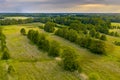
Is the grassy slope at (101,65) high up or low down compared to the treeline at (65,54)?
down

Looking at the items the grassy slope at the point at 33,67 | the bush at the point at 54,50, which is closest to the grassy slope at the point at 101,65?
the grassy slope at the point at 33,67

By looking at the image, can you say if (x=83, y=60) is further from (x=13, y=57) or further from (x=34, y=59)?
(x=13, y=57)

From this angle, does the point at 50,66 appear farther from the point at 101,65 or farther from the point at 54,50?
the point at 101,65

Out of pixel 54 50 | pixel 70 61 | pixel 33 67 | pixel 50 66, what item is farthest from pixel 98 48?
pixel 33 67

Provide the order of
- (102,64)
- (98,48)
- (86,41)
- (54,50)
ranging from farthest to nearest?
(86,41) < (98,48) < (54,50) < (102,64)

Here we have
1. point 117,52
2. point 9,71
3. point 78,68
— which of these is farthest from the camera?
point 117,52

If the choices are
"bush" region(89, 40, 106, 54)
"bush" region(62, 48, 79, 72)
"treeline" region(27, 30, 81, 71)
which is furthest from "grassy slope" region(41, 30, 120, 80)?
→ "treeline" region(27, 30, 81, 71)

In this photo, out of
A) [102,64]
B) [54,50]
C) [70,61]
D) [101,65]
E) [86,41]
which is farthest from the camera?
[86,41]

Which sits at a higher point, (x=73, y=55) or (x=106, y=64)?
(x=73, y=55)

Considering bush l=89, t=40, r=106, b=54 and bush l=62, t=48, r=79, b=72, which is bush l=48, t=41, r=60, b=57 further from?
bush l=89, t=40, r=106, b=54

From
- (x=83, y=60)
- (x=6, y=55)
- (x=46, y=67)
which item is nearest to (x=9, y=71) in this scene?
(x=46, y=67)

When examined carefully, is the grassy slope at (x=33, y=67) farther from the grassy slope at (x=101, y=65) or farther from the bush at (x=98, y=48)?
the bush at (x=98, y=48)
